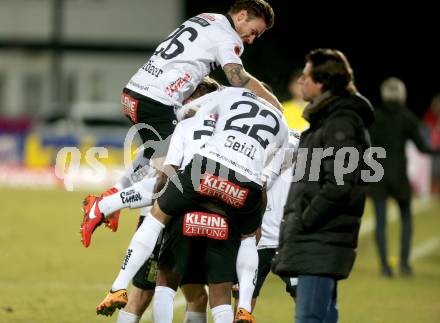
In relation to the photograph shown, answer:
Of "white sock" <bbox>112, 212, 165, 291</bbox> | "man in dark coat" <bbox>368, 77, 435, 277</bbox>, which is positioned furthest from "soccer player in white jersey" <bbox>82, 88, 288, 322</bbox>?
"man in dark coat" <bbox>368, 77, 435, 277</bbox>

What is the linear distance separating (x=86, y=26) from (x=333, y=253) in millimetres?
37425

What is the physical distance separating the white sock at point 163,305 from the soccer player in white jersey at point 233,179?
280 millimetres

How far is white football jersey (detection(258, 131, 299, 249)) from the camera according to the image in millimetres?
7871

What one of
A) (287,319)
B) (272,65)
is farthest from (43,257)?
(272,65)

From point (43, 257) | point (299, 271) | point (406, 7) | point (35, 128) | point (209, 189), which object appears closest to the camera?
point (299, 271)

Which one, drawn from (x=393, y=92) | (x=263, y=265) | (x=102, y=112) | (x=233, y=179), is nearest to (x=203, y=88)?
(x=233, y=179)

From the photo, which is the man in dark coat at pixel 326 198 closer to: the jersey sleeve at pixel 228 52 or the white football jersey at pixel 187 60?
the jersey sleeve at pixel 228 52

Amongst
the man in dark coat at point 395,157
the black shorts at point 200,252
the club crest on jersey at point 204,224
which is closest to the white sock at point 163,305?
the black shorts at point 200,252

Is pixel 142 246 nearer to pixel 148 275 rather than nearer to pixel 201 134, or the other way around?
pixel 148 275

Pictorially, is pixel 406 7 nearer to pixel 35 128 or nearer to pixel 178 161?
pixel 35 128

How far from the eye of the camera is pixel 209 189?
6.98 m

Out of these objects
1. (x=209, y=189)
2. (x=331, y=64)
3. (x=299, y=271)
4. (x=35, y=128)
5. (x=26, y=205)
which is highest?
(x=35, y=128)

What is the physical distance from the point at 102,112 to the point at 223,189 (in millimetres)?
25073

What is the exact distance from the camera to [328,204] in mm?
6156
